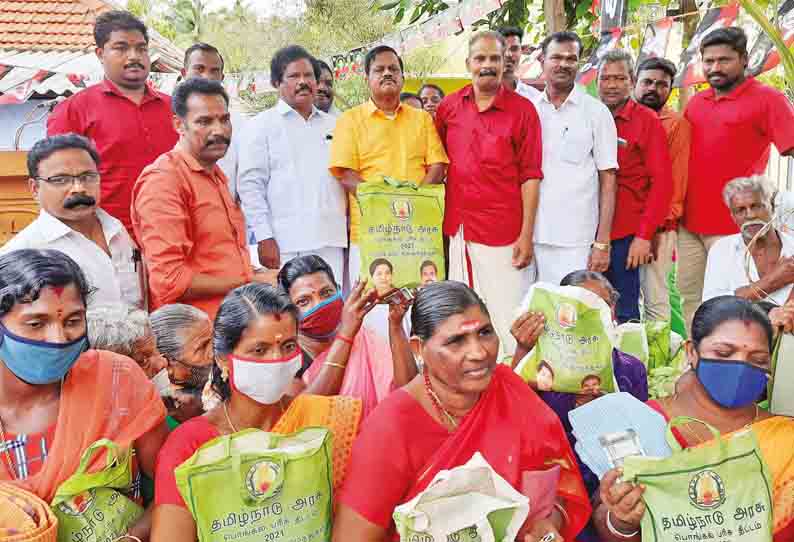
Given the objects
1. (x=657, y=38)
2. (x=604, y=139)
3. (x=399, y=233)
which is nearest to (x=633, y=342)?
(x=399, y=233)

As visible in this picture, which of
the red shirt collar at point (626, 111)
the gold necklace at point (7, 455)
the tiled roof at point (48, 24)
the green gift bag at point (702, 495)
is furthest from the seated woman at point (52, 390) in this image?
the tiled roof at point (48, 24)

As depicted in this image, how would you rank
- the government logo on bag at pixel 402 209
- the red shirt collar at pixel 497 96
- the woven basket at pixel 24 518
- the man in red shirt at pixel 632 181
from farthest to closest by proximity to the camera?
1. the man in red shirt at pixel 632 181
2. the red shirt collar at pixel 497 96
3. the government logo on bag at pixel 402 209
4. the woven basket at pixel 24 518

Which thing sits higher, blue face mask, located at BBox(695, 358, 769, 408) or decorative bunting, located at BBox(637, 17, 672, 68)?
decorative bunting, located at BBox(637, 17, 672, 68)

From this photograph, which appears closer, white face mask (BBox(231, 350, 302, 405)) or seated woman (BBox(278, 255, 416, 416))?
white face mask (BBox(231, 350, 302, 405))

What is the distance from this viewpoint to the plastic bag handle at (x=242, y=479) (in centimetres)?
230

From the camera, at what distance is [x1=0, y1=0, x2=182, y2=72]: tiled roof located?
12406mm

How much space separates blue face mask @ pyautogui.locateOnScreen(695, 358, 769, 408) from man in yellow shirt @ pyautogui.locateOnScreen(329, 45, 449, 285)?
252 centimetres

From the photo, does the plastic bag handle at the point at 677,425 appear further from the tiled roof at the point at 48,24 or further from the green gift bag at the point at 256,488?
the tiled roof at the point at 48,24

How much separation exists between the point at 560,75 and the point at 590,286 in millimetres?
1998

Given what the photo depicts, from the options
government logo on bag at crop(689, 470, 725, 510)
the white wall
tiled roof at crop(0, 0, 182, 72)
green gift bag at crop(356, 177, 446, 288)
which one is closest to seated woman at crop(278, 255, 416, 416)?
green gift bag at crop(356, 177, 446, 288)

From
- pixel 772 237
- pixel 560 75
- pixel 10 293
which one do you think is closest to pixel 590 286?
pixel 772 237

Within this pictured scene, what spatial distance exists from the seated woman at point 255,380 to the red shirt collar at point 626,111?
11.2 ft

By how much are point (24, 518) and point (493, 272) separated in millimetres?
3436

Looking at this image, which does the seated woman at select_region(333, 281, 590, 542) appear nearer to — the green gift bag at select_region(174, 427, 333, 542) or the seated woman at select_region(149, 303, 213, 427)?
the green gift bag at select_region(174, 427, 333, 542)
